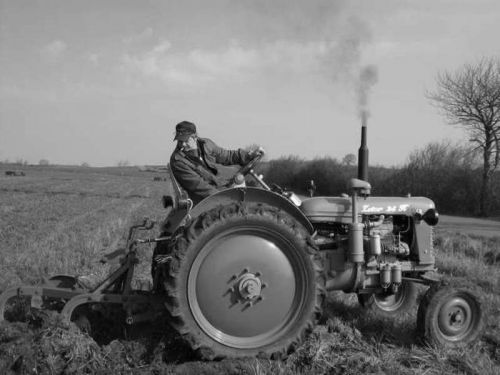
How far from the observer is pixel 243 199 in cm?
393

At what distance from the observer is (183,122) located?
4.38 m

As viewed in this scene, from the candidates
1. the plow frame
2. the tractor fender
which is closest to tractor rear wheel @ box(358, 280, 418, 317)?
→ the tractor fender

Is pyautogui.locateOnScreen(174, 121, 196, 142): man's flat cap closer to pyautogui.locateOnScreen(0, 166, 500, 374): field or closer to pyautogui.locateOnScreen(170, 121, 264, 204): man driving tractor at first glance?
pyautogui.locateOnScreen(170, 121, 264, 204): man driving tractor

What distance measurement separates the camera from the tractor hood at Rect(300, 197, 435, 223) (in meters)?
4.32

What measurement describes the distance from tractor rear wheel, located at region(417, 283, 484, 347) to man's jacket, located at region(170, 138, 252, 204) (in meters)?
1.99

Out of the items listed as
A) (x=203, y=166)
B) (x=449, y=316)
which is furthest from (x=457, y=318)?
(x=203, y=166)

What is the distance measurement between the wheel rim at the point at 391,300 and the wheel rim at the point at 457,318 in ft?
3.47

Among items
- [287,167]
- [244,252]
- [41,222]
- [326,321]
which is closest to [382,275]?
[326,321]

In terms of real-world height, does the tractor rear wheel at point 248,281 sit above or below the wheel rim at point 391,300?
above

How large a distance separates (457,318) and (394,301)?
122cm

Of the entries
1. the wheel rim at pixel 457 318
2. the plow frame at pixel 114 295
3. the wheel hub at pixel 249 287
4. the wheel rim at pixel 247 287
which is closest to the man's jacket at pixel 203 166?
the plow frame at pixel 114 295

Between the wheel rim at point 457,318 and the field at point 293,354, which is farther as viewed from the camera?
the wheel rim at point 457,318

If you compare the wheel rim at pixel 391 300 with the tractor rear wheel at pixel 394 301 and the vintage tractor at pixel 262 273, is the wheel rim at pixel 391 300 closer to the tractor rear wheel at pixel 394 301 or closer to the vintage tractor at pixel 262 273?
the tractor rear wheel at pixel 394 301

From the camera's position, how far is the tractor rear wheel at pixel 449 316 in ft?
13.8
